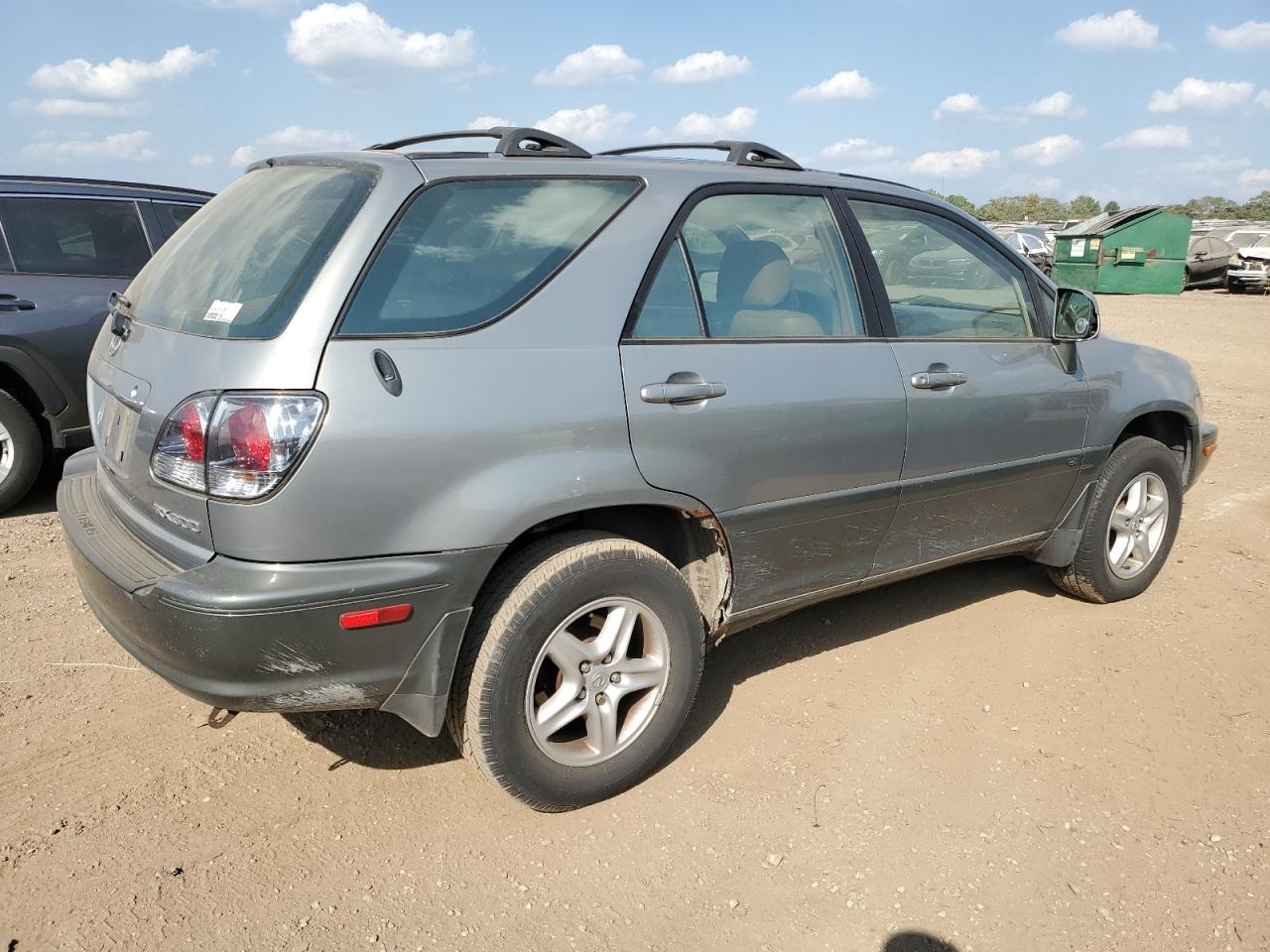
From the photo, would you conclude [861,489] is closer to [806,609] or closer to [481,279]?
[806,609]

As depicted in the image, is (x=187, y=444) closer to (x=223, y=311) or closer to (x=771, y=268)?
(x=223, y=311)

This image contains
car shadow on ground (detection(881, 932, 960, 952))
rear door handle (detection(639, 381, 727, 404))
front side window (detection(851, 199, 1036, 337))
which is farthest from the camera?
front side window (detection(851, 199, 1036, 337))

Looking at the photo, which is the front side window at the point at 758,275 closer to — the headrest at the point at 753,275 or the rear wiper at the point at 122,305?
the headrest at the point at 753,275

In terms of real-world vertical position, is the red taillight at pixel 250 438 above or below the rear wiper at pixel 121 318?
below

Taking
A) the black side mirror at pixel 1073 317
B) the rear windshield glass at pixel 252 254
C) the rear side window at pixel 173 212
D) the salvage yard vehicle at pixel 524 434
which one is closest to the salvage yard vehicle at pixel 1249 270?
the black side mirror at pixel 1073 317

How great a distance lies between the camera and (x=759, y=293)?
323cm

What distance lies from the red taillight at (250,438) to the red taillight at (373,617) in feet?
1.31

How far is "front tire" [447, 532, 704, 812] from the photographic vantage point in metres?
2.65

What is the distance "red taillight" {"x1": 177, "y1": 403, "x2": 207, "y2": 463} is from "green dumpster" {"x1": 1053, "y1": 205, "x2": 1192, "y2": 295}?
947 inches

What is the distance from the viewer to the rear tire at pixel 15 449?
17.4 ft

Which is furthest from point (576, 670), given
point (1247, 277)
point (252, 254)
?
point (1247, 277)

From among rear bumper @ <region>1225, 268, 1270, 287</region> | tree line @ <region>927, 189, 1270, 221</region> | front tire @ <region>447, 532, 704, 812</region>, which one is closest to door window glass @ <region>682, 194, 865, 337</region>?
front tire @ <region>447, 532, 704, 812</region>

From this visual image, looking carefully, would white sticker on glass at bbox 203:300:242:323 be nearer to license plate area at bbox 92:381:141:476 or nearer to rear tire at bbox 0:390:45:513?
license plate area at bbox 92:381:141:476

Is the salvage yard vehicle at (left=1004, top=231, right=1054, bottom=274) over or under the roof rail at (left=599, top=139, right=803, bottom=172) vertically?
under
